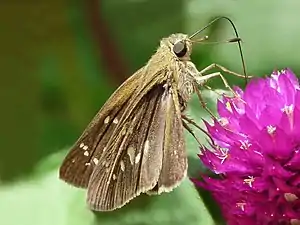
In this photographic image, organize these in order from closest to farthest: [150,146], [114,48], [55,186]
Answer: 1. [150,146]
2. [55,186]
3. [114,48]

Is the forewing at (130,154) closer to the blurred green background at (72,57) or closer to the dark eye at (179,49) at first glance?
the dark eye at (179,49)

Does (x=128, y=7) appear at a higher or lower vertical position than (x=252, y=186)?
higher

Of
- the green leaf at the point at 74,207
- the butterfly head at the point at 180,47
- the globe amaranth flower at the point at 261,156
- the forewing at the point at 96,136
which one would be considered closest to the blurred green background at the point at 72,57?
the green leaf at the point at 74,207

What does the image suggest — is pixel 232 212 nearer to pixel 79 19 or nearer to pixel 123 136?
pixel 123 136

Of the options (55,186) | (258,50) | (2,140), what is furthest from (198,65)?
(2,140)

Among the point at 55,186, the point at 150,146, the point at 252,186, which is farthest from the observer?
the point at 55,186

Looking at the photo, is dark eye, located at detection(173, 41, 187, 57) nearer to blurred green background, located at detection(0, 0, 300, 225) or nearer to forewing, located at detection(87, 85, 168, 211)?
forewing, located at detection(87, 85, 168, 211)
